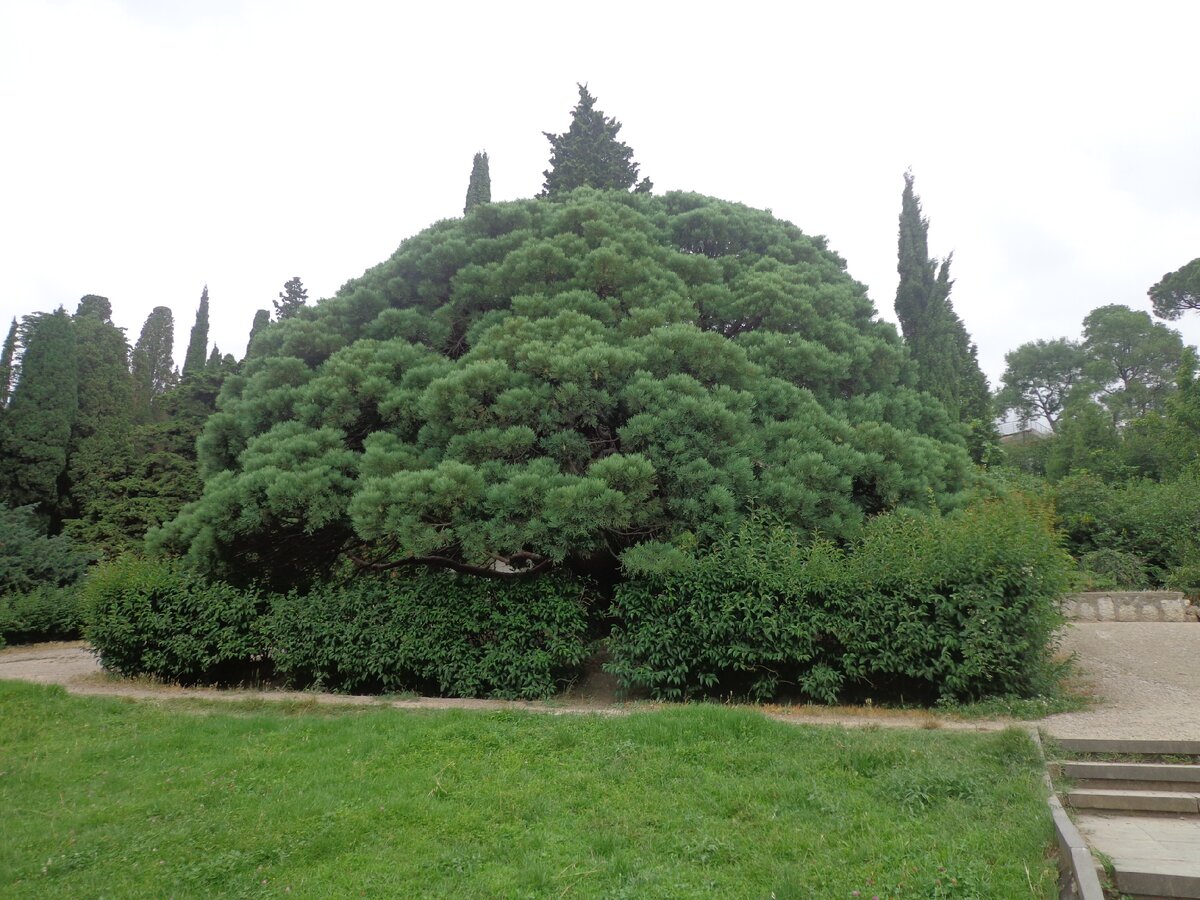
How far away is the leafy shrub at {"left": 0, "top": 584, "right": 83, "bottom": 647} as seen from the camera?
1341 cm

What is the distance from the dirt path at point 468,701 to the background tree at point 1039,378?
38.3m

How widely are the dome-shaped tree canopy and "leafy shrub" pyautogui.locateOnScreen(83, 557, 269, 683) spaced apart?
1.60 ft

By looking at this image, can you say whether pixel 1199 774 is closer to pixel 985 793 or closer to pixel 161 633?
pixel 985 793

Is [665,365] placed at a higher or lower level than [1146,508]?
higher

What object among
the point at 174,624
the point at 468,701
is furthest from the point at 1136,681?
the point at 174,624

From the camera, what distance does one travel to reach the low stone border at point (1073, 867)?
107 inches

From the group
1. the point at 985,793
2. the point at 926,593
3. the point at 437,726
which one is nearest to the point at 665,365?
the point at 926,593

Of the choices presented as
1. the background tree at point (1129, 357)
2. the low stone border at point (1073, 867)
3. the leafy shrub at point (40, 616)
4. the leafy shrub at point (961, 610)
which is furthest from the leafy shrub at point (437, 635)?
the background tree at point (1129, 357)

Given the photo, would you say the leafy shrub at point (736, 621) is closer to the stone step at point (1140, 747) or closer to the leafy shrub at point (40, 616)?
the stone step at point (1140, 747)

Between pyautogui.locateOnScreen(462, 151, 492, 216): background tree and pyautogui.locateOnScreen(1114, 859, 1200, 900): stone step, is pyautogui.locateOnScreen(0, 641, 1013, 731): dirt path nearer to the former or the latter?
Result: pyautogui.locateOnScreen(1114, 859, 1200, 900): stone step

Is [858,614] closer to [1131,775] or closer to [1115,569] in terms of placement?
[1131,775]

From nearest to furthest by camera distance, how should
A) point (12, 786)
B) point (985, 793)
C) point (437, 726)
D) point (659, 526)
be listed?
point (985, 793) < point (12, 786) < point (437, 726) < point (659, 526)

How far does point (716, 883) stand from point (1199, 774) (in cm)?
323

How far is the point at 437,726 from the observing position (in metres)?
5.56
